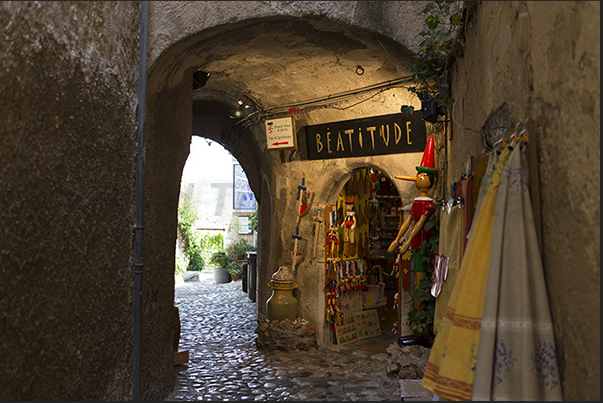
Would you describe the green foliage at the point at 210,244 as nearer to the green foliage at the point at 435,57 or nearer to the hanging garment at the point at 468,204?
the green foliage at the point at 435,57

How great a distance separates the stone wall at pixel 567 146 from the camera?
1539 mm

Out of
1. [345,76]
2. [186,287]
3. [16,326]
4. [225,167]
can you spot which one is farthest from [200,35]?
[225,167]

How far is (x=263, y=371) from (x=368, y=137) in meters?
2.79

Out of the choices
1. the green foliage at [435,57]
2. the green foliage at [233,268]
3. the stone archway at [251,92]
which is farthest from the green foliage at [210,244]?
the green foliage at [435,57]

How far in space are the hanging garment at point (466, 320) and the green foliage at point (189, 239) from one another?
1294 cm

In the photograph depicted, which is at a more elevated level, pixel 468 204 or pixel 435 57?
pixel 435 57

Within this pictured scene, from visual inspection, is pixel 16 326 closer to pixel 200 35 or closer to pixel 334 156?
pixel 200 35

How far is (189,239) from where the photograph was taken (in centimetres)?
1473

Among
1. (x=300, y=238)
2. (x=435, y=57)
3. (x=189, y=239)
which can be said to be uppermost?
(x=435, y=57)

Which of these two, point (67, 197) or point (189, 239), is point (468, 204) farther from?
point (189, 239)

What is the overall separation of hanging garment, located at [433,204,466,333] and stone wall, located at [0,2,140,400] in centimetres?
220

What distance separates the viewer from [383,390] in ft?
14.7

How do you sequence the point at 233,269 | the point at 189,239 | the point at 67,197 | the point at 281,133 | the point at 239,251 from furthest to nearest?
the point at 189,239
the point at 239,251
the point at 233,269
the point at 281,133
the point at 67,197

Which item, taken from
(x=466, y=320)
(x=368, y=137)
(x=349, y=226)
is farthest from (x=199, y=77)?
(x=466, y=320)
